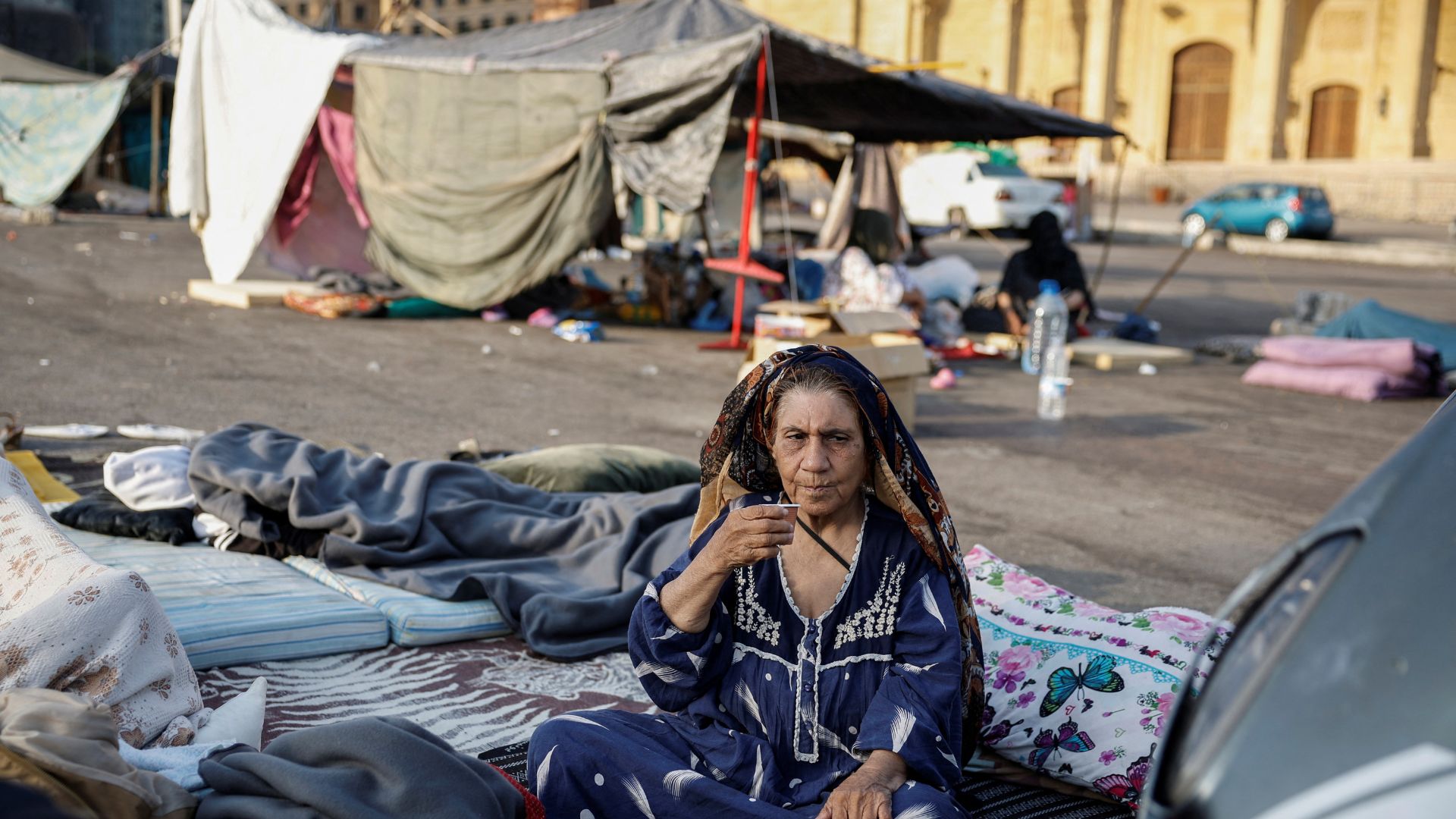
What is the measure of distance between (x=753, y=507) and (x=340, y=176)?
36.7 feet

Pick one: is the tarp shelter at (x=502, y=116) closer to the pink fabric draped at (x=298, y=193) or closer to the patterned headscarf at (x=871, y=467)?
the pink fabric draped at (x=298, y=193)

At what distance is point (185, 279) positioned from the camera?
43.7 feet

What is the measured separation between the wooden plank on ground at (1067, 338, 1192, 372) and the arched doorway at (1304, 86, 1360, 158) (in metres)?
25.9

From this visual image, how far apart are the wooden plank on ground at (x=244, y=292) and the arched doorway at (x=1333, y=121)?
2923cm

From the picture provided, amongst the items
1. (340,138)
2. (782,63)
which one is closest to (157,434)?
(782,63)

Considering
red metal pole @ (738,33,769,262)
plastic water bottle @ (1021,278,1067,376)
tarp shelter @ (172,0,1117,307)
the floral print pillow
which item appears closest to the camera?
the floral print pillow

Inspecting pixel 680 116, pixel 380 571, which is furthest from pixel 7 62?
pixel 380 571

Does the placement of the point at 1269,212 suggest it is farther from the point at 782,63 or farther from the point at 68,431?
the point at 68,431

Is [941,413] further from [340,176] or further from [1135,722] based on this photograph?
[340,176]

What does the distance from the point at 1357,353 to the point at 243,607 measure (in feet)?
27.2

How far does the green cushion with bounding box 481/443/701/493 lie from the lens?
4875 mm

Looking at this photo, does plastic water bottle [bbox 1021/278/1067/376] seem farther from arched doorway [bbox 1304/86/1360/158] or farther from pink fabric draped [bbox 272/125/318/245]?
arched doorway [bbox 1304/86/1360/158]

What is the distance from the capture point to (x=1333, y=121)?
33.3 m

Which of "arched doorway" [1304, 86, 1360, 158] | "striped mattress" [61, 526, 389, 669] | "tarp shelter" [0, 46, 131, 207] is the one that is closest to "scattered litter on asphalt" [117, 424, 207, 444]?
"striped mattress" [61, 526, 389, 669]
